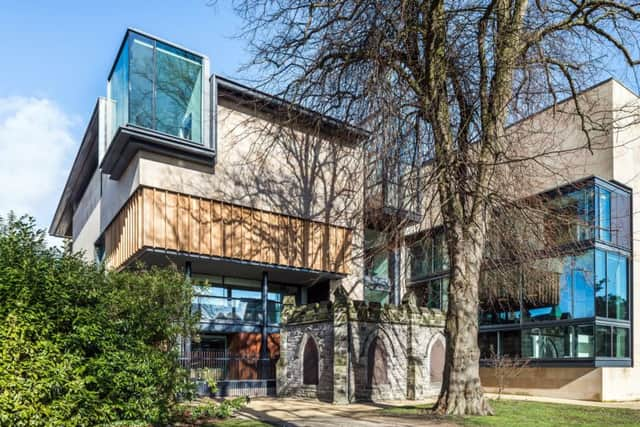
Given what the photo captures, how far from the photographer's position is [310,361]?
20.8 metres

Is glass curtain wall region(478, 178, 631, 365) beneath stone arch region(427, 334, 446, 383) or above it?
above

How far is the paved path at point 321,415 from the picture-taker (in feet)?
41.9

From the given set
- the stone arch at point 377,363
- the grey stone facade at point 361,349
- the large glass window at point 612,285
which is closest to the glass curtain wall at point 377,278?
the grey stone facade at point 361,349

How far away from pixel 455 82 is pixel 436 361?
42.6 feet

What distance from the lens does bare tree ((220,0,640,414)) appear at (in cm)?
1264

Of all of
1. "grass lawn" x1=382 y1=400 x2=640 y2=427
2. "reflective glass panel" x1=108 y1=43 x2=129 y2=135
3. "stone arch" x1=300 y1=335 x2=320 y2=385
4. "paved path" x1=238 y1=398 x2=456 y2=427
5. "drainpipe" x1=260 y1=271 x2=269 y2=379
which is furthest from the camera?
"drainpipe" x1=260 y1=271 x2=269 y2=379

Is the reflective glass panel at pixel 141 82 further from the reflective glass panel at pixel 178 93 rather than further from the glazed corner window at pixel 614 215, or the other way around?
the glazed corner window at pixel 614 215

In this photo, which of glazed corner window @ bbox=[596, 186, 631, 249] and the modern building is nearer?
the modern building

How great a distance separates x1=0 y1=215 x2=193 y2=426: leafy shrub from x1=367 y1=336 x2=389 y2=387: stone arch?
31.6 feet

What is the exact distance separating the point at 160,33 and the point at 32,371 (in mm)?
15736

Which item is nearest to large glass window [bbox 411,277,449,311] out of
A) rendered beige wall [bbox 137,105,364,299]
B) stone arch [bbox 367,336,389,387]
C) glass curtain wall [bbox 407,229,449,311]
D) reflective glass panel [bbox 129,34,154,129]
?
glass curtain wall [bbox 407,229,449,311]

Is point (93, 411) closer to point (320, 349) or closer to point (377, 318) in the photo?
point (320, 349)

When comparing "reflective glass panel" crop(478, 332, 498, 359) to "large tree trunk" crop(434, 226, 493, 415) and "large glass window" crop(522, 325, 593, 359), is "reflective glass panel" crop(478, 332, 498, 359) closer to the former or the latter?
"large glass window" crop(522, 325, 593, 359)

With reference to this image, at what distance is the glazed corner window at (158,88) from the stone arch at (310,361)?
909cm
